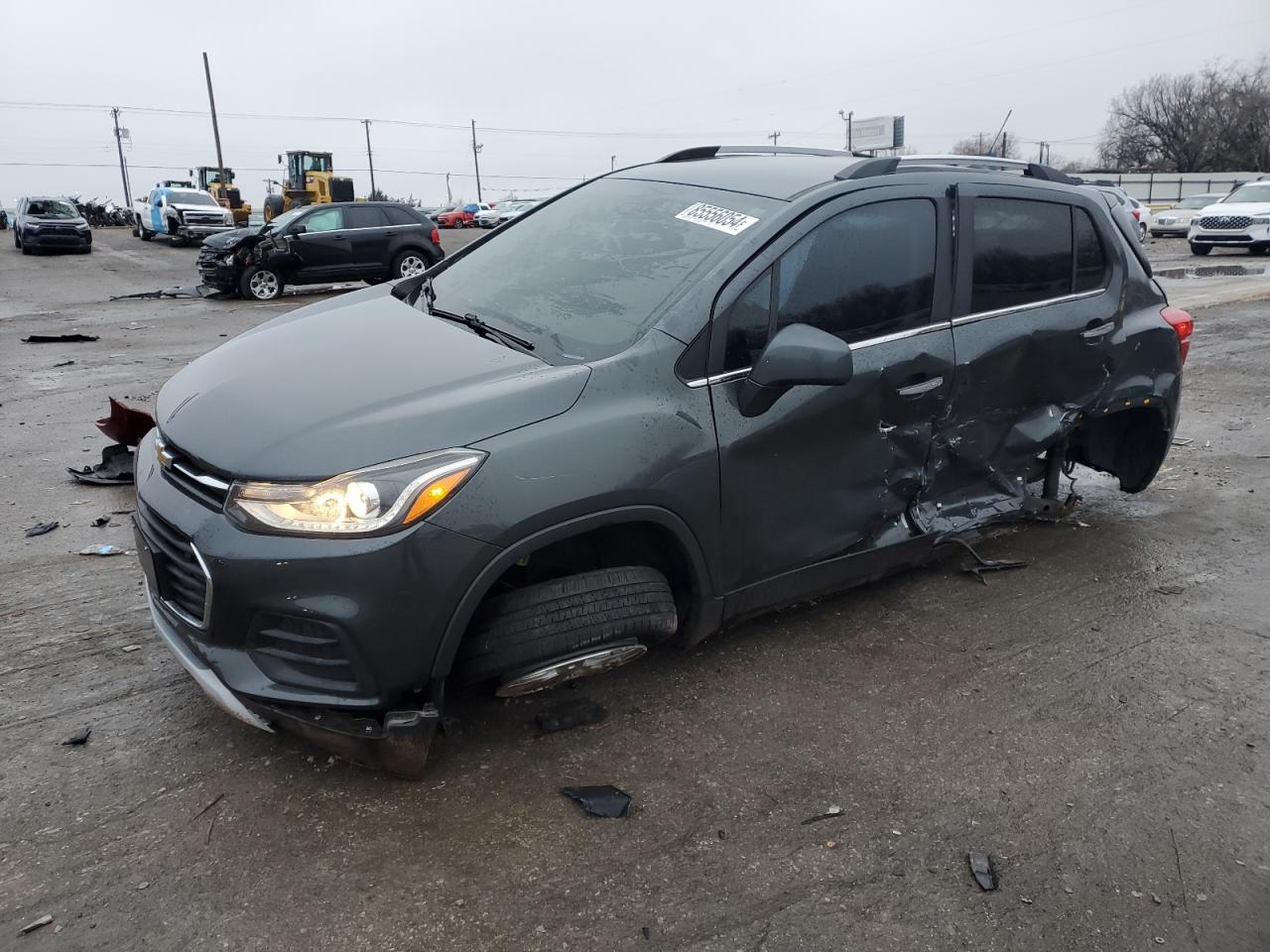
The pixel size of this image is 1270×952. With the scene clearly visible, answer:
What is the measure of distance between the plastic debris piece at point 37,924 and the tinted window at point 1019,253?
3642 mm

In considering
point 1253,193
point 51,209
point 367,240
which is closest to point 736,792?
point 367,240

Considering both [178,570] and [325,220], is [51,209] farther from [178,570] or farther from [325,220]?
Result: [178,570]

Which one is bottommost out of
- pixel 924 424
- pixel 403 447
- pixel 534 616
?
pixel 534 616

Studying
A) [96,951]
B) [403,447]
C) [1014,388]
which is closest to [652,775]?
[403,447]

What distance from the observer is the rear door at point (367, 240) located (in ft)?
57.6

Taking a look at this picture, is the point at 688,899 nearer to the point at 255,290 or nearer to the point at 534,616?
the point at 534,616

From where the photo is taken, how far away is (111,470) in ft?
18.9

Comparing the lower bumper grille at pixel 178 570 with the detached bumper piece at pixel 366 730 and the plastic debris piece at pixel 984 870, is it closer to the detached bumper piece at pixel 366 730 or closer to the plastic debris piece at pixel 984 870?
the detached bumper piece at pixel 366 730

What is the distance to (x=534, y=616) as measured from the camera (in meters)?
2.82

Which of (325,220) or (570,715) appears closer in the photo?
(570,715)

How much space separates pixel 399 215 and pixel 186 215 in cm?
1664

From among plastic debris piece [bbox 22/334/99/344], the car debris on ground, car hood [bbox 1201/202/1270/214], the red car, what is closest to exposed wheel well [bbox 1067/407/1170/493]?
the car debris on ground

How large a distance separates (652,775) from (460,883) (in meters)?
0.70

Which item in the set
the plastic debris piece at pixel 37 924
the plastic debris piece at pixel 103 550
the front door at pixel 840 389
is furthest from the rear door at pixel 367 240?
the plastic debris piece at pixel 37 924
